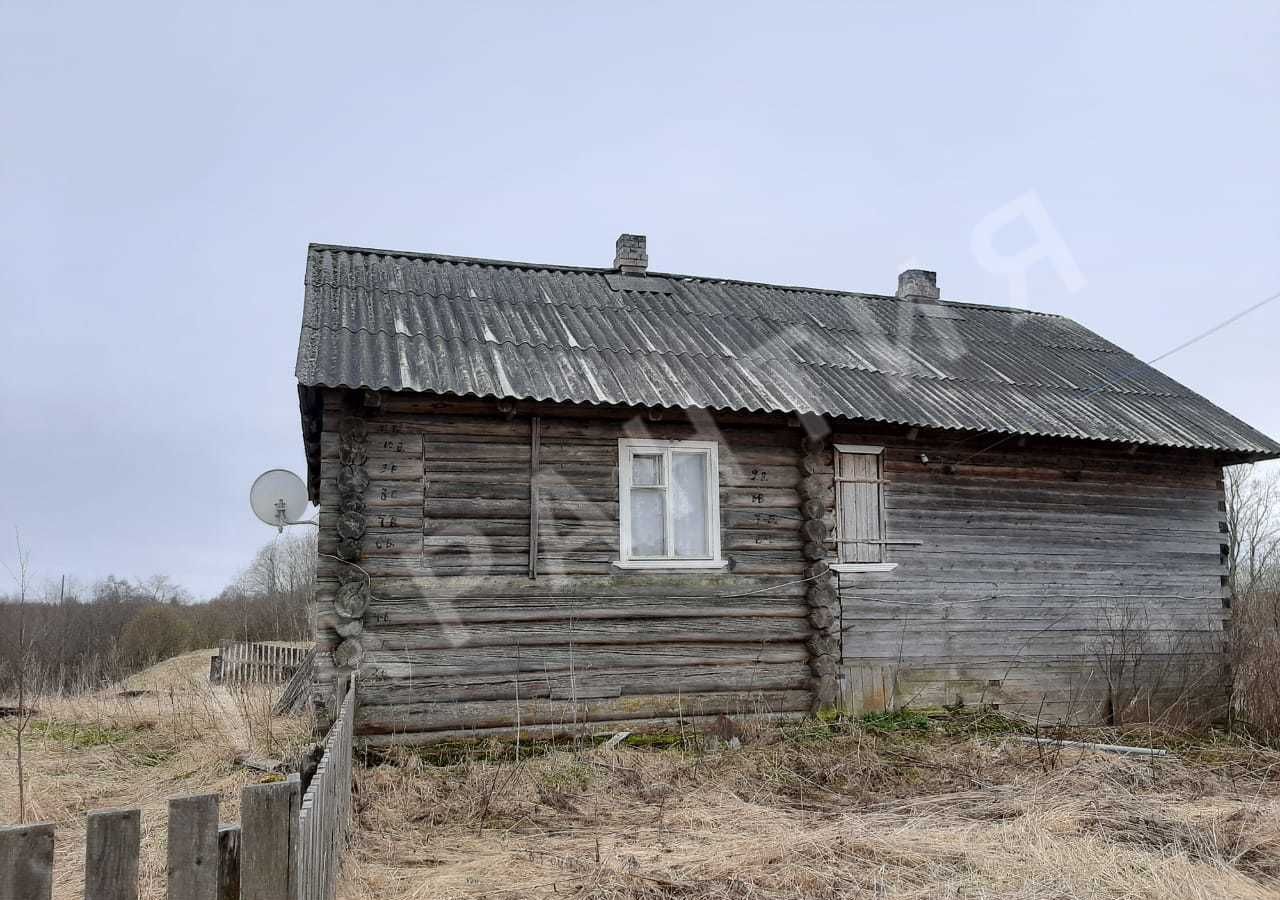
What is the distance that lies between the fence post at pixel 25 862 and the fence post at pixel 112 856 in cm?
10

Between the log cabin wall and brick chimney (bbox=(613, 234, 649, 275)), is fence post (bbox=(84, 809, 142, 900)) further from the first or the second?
brick chimney (bbox=(613, 234, 649, 275))

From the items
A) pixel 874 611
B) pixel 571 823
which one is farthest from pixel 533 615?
pixel 874 611

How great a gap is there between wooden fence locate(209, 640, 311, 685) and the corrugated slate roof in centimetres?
868

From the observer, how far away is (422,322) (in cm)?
1126

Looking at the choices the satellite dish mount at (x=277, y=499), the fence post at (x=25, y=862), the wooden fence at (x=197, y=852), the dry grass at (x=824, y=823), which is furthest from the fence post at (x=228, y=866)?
the satellite dish mount at (x=277, y=499)

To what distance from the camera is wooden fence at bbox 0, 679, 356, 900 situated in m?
2.47

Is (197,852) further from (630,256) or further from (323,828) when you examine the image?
(630,256)

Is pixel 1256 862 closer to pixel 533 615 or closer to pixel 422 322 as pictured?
pixel 533 615

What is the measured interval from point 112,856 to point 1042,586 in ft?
37.1

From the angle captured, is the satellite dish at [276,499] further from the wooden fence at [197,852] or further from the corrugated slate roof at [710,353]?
the wooden fence at [197,852]

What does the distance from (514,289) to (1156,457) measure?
8.60 meters

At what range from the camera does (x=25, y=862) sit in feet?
8.13

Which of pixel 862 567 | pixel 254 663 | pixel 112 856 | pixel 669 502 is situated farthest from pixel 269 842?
pixel 254 663

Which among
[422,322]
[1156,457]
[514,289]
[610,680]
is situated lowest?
[610,680]
